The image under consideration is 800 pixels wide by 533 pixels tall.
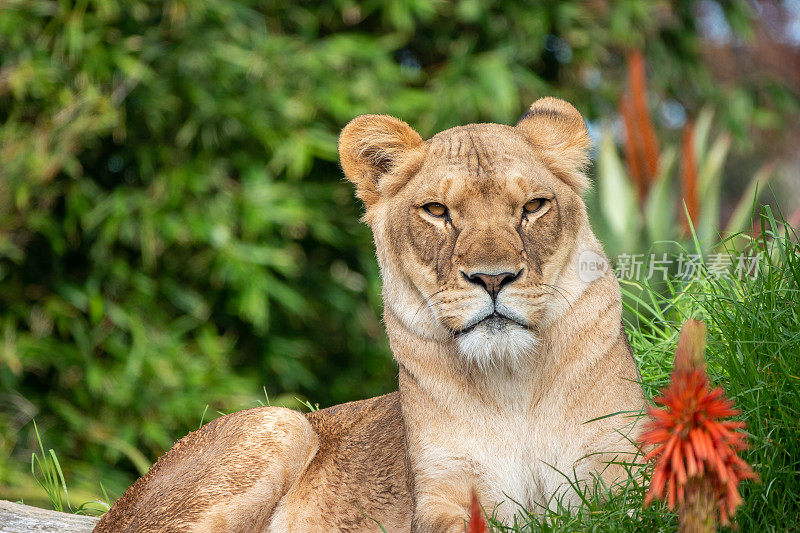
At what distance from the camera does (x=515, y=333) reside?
255 centimetres

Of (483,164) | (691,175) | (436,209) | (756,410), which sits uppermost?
(483,164)

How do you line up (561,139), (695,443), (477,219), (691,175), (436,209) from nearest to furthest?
1. (695,443)
2. (477,219)
3. (436,209)
4. (561,139)
5. (691,175)

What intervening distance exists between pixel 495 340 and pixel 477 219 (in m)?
0.36

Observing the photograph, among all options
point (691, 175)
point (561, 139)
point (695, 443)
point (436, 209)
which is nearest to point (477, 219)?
point (436, 209)

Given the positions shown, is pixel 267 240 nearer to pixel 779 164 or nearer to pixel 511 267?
pixel 511 267

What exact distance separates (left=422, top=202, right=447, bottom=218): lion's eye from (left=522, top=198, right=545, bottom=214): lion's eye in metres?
0.23

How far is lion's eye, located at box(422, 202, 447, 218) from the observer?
9.07 feet

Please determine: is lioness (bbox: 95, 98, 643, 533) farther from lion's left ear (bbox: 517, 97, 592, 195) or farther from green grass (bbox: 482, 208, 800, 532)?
green grass (bbox: 482, 208, 800, 532)

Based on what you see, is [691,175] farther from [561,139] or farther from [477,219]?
[477,219]

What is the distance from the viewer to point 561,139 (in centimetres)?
307

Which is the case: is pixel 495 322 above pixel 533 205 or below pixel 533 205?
below

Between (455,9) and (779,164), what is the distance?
9.22 m

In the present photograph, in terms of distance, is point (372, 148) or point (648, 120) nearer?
point (372, 148)

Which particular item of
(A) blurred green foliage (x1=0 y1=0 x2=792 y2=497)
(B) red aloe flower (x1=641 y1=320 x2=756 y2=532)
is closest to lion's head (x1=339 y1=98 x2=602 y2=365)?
(B) red aloe flower (x1=641 y1=320 x2=756 y2=532)
